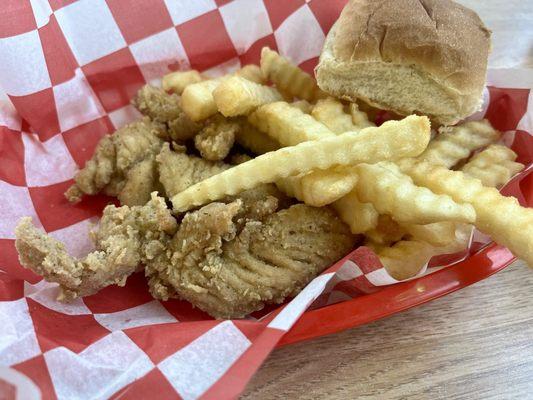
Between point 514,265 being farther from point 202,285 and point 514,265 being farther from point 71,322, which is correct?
point 71,322

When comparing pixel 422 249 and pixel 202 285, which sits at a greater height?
pixel 202 285

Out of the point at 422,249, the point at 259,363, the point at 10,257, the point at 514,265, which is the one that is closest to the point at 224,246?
the point at 259,363

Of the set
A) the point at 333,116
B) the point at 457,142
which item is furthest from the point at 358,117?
the point at 457,142

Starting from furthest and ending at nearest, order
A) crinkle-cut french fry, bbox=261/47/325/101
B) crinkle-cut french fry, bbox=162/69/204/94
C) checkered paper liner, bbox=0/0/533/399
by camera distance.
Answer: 1. crinkle-cut french fry, bbox=162/69/204/94
2. crinkle-cut french fry, bbox=261/47/325/101
3. checkered paper liner, bbox=0/0/533/399

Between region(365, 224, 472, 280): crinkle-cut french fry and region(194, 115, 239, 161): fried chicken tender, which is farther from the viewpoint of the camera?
region(194, 115, 239, 161): fried chicken tender

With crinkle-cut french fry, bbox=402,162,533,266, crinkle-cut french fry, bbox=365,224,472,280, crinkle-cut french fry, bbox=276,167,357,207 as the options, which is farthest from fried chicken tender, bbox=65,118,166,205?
crinkle-cut french fry, bbox=402,162,533,266

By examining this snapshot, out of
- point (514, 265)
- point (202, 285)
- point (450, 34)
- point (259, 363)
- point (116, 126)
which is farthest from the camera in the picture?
point (116, 126)

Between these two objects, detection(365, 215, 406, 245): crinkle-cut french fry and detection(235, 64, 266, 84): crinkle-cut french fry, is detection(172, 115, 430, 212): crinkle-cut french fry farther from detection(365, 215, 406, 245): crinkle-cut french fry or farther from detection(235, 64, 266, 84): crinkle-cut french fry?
detection(235, 64, 266, 84): crinkle-cut french fry
